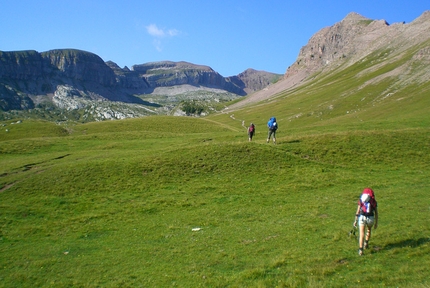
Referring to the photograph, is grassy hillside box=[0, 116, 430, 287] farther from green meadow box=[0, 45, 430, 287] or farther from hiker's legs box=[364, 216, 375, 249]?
hiker's legs box=[364, 216, 375, 249]

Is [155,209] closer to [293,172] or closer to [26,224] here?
[26,224]

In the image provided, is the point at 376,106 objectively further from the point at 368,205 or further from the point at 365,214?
the point at 365,214

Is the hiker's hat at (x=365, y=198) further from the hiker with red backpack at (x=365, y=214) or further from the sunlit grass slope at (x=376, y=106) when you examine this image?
the sunlit grass slope at (x=376, y=106)

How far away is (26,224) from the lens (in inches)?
948

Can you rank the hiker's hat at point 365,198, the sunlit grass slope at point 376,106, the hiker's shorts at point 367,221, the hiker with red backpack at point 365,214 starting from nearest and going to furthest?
the hiker with red backpack at point 365,214 < the hiker's shorts at point 367,221 < the hiker's hat at point 365,198 < the sunlit grass slope at point 376,106

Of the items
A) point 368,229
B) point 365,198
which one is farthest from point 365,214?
point 368,229

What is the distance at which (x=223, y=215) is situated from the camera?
24203 millimetres

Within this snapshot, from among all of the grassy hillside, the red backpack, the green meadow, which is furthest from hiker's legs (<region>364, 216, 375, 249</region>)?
the grassy hillside

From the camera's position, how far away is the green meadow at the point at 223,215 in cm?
1521

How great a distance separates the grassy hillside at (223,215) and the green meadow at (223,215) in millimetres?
108

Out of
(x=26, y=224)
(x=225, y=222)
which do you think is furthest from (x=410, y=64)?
(x=26, y=224)

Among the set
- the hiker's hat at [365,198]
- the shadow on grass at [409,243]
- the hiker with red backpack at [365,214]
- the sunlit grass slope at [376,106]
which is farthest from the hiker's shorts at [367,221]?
the sunlit grass slope at [376,106]

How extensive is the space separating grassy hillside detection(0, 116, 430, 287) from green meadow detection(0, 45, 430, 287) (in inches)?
4.3

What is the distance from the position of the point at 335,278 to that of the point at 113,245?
13.5 m
